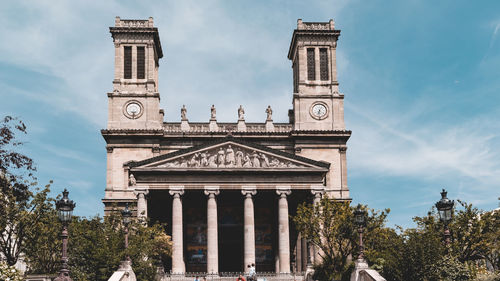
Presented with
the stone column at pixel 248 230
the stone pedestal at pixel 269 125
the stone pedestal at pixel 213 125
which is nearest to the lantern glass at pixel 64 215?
the stone column at pixel 248 230

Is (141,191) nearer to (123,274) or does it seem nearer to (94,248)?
(94,248)

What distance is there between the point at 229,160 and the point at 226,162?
35 centimetres

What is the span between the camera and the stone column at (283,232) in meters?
59.4

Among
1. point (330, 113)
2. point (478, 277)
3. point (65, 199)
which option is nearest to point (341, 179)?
point (330, 113)

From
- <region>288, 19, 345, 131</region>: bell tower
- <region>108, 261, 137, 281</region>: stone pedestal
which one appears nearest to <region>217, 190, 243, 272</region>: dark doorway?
<region>288, 19, 345, 131</region>: bell tower

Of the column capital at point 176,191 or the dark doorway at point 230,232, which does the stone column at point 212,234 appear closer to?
the column capital at point 176,191

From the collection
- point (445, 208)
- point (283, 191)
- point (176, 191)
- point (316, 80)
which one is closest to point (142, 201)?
point (176, 191)

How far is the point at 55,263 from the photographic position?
2040 inches

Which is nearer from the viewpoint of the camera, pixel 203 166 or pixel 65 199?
pixel 65 199

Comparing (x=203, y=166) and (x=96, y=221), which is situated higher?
(x=203, y=166)

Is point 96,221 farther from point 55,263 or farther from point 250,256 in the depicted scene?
point 250,256

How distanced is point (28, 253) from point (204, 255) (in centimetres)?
2150

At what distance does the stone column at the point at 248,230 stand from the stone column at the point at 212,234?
2.76 meters

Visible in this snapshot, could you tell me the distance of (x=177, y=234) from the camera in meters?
59.3
